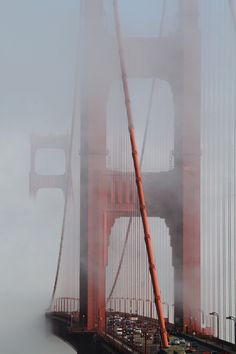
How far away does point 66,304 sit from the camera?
21.5m

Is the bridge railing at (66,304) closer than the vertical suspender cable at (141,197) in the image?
No

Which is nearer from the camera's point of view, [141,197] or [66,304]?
[141,197]

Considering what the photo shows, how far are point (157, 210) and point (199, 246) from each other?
2.65ft

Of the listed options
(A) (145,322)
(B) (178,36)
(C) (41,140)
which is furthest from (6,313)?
(B) (178,36)

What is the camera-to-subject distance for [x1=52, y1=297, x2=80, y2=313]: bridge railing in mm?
19111

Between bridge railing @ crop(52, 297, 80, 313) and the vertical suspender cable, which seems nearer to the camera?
the vertical suspender cable

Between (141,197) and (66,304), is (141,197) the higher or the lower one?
the higher one

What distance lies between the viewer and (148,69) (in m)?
14.8

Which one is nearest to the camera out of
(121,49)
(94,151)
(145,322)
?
(121,49)

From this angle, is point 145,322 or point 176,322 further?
point 145,322

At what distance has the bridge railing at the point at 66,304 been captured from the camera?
19.1 meters

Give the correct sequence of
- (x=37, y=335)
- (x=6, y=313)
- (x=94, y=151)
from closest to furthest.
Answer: (x=94, y=151)
(x=37, y=335)
(x=6, y=313)

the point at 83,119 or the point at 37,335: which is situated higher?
the point at 83,119

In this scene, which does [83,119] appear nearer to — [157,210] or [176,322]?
[157,210]
